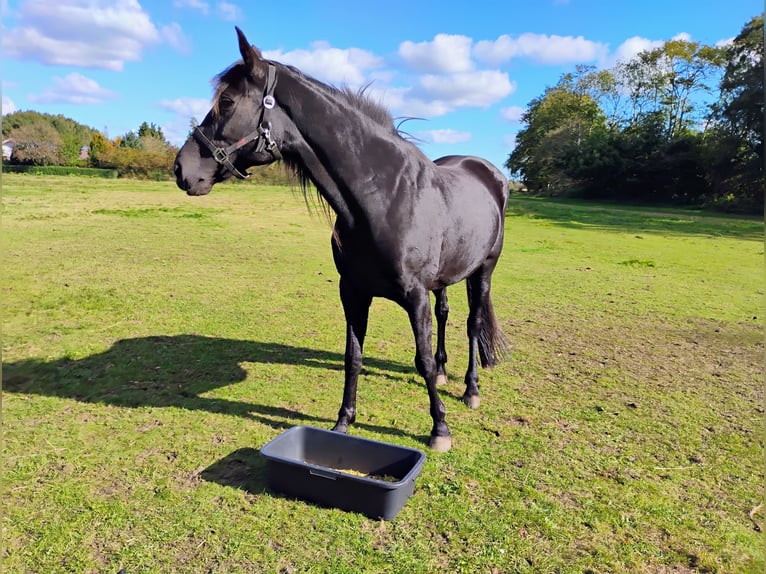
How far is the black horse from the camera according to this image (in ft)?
9.80

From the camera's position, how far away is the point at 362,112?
334 centimetres

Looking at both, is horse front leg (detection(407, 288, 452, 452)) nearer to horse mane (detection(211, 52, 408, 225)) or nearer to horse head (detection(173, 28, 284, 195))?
horse mane (detection(211, 52, 408, 225))

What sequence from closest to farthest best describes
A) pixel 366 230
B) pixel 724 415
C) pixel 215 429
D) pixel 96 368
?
pixel 366 230 < pixel 215 429 < pixel 724 415 < pixel 96 368

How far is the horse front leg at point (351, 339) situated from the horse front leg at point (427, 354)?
398mm

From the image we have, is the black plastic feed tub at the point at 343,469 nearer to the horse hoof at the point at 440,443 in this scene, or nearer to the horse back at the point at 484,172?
the horse hoof at the point at 440,443

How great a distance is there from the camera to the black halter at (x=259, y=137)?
2.98m

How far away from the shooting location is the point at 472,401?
4.38 meters

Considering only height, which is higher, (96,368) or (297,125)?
(297,125)

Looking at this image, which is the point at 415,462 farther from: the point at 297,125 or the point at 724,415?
the point at 724,415

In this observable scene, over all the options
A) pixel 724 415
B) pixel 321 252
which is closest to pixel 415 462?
pixel 724 415

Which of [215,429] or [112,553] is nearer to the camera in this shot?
[112,553]

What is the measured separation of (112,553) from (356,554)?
124cm

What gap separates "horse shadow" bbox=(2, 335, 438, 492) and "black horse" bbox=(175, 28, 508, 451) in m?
0.77

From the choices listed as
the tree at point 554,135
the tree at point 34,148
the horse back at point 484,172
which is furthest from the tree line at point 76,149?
the horse back at point 484,172
